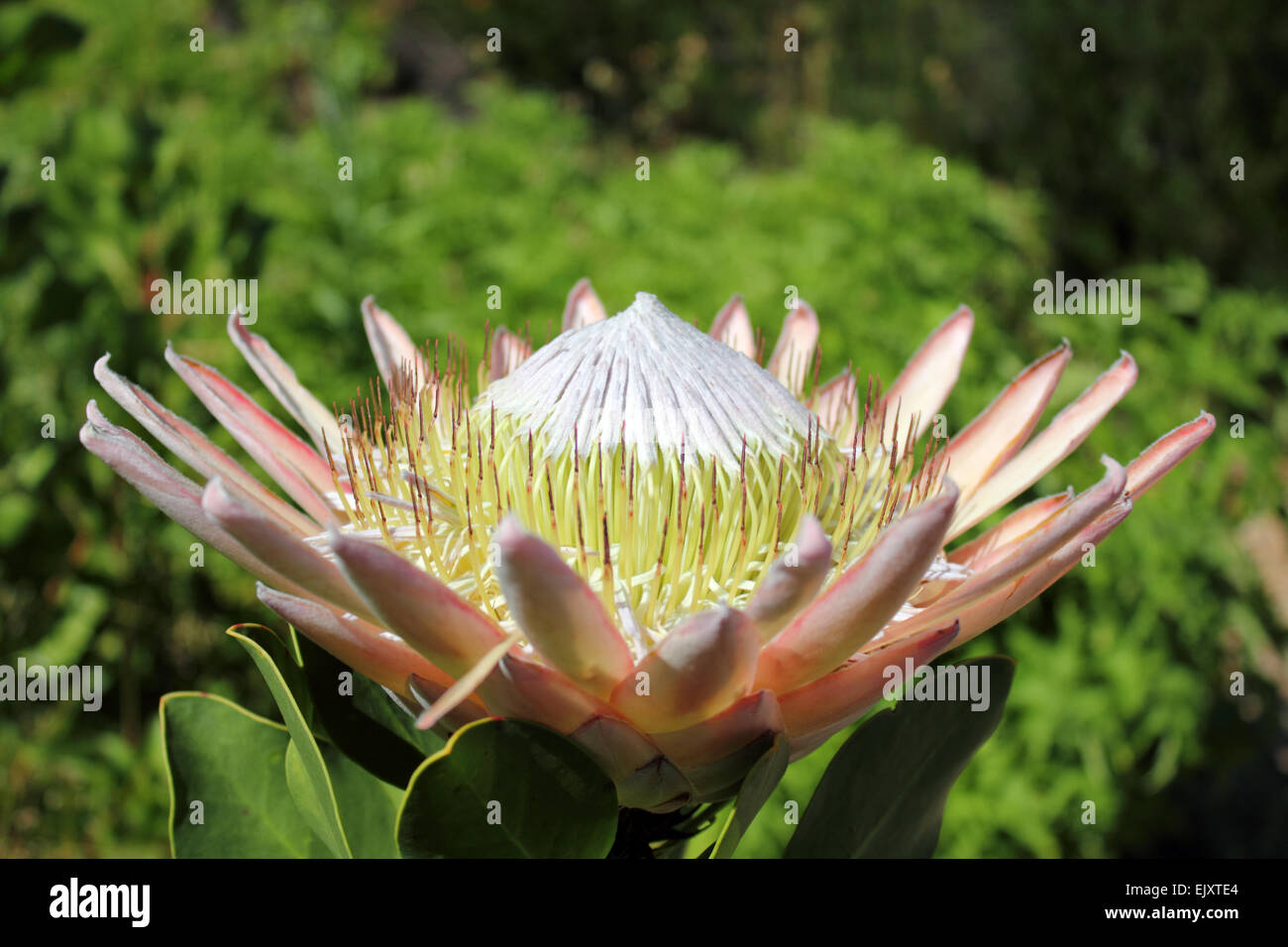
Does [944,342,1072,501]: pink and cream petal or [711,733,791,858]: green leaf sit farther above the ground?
[944,342,1072,501]: pink and cream petal

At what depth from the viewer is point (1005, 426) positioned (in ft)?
2.93

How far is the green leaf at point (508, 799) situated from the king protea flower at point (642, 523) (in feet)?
0.06

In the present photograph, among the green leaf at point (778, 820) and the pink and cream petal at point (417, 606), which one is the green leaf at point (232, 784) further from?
the green leaf at point (778, 820)

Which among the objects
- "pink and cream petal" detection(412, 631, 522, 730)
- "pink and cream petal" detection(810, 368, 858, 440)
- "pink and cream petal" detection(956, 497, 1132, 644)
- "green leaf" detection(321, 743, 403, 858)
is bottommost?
"green leaf" detection(321, 743, 403, 858)

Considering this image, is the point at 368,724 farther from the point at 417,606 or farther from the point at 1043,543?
the point at 1043,543

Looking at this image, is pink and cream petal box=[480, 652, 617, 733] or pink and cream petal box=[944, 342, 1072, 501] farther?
pink and cream petal box=[944, 342, 1072, 501]

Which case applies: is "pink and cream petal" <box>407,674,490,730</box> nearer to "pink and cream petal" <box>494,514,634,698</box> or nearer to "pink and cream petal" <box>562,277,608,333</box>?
"pink and cream petal" <box>494,514,634,698</box>

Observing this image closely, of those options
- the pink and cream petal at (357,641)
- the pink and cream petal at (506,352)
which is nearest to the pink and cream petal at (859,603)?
the pink and cream petal at (357,641)

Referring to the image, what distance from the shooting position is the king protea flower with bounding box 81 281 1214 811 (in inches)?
23.2

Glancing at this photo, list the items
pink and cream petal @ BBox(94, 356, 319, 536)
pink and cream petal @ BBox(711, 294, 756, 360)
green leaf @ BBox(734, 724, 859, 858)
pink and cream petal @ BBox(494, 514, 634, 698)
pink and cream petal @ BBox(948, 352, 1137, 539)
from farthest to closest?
green leaf @ BBox(734, 724, 859, 858) < pink and cream petal @ BBox(711, 294, 756, 360) < pink and cream petal @ BBox(948, 352, 1137, 539) < pink and cream petal @ BBox(94, 356, 319, 536) < pink and cream petal @ BBox(494, 514, 634, 698)

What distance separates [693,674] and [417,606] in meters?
0.16

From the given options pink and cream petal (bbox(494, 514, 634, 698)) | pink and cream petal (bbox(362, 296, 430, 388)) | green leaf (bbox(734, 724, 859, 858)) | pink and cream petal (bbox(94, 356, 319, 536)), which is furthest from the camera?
green leaf (bbox(734, 724, 859, 858))

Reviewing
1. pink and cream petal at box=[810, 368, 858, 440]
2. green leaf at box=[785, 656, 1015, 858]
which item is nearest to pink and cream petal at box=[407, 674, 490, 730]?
green leaf at box=[785, 656, 1015, 858]
